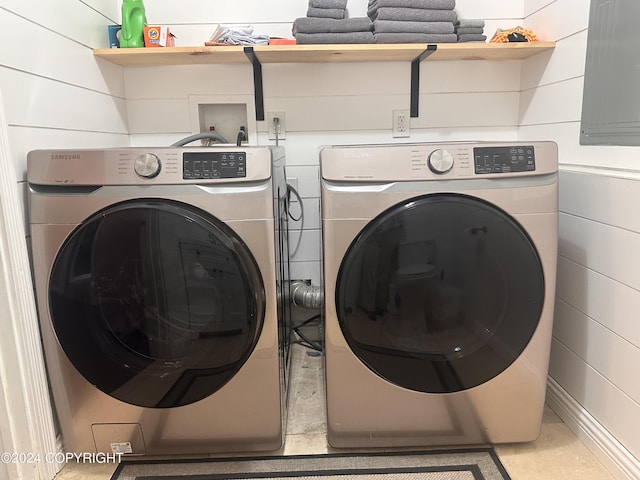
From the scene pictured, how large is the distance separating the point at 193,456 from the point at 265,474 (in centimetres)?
A: 24

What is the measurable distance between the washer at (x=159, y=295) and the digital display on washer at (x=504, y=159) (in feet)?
1.76

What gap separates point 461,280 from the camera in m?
1.19

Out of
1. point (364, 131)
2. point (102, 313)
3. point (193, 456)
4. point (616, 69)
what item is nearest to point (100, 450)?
point (193, 456)

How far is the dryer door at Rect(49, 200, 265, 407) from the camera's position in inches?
45.0

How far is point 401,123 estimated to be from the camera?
1869 mm

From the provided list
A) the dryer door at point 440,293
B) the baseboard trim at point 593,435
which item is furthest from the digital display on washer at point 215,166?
the baseboard trim at point 593,435

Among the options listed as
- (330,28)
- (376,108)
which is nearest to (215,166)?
(330,28)

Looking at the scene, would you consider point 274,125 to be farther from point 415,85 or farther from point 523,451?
point 523,451

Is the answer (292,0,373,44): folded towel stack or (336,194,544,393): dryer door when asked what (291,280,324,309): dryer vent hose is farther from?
(292,0,373,44): folded towel stack

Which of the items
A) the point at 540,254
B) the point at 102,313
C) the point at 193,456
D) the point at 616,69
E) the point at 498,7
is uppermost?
the point at 498,7

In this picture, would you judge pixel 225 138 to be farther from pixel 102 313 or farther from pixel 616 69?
pixel 616 69

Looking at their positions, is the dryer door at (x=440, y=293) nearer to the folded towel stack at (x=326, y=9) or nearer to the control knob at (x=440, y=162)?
the control knob at (x=440, y=162)

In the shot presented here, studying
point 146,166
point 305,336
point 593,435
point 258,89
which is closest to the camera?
point 146,166

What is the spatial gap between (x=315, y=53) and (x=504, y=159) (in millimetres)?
813
